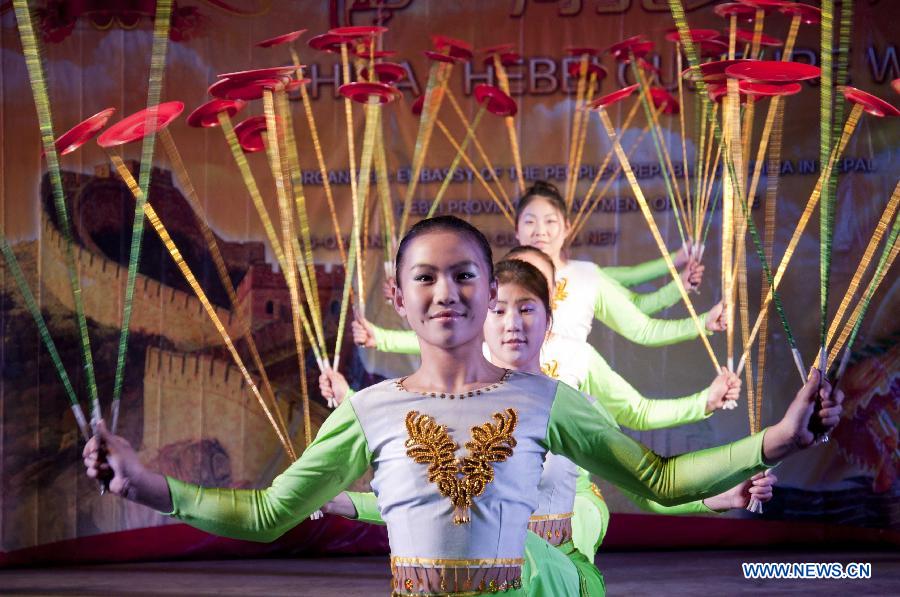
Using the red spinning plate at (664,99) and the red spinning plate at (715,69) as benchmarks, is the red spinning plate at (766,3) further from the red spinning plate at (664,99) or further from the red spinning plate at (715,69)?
the red spinning plate at (664,99)

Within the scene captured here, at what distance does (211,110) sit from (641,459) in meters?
1.76

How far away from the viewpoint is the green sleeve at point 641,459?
1961mm

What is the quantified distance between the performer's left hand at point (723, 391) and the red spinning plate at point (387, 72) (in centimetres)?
189

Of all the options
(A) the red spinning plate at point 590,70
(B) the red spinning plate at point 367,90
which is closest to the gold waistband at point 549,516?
(B) the red spinning plate at point 367,90

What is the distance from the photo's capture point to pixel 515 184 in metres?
7.08

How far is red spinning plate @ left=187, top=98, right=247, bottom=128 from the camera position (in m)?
3.27

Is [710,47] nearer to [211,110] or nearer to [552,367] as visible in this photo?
[552,367]

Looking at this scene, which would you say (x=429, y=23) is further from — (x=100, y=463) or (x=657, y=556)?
(x=100, y=463)

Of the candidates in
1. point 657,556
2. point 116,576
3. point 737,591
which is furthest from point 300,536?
point 737,591

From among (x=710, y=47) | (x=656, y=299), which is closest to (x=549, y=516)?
(x=710, y=47)

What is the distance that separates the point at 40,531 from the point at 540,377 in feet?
17.8

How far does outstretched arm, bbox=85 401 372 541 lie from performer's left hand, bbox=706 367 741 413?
187 centimetres

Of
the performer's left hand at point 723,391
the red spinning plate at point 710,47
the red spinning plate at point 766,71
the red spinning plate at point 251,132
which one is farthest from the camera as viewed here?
the red spinning plate at point 710,47

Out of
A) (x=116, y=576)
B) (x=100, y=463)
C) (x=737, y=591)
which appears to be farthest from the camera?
(x=116, y=576)
